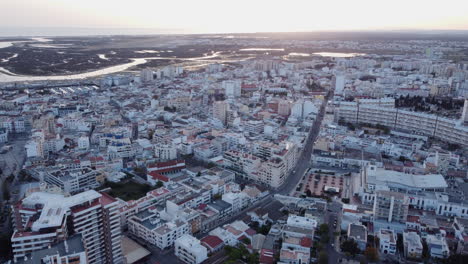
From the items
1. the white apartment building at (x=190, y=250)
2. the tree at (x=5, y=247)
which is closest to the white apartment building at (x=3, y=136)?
the tree at (x=5, y=247)

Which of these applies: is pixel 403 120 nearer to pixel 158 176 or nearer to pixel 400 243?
pixel 400 243

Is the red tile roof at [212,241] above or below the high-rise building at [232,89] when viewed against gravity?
below

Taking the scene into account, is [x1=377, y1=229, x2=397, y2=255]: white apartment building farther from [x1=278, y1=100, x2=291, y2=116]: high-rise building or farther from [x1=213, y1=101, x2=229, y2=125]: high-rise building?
[x1=278, y1=100, x2=291, y2=116]: high-rise building

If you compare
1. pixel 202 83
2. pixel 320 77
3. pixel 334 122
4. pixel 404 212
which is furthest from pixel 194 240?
pixel 320 77

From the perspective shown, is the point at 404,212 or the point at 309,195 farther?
the point at 309,195

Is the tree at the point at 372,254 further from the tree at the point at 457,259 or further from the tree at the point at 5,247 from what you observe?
the tree at the point at 5,247

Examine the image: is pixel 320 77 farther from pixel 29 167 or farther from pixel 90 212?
pixel 90 212
